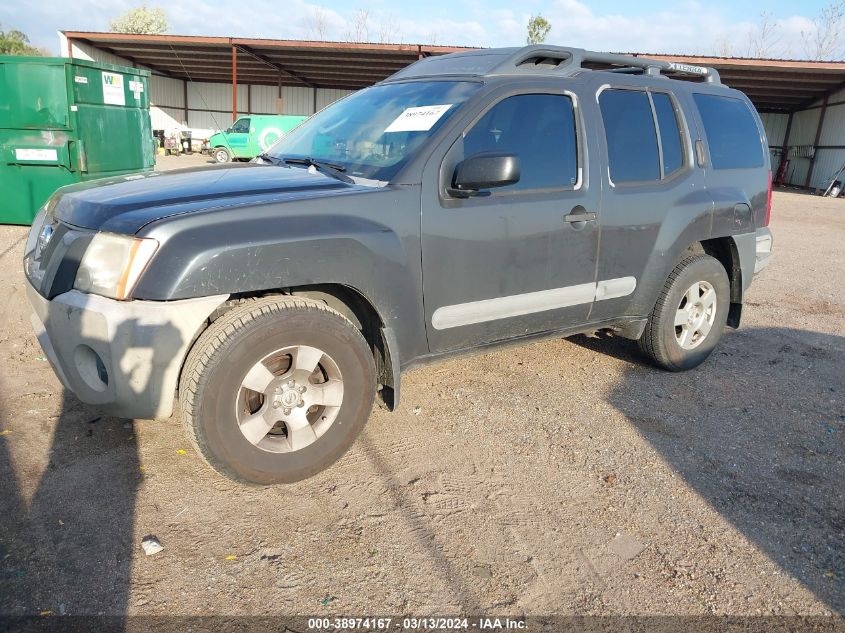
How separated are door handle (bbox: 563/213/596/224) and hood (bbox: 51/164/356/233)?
1217 mm

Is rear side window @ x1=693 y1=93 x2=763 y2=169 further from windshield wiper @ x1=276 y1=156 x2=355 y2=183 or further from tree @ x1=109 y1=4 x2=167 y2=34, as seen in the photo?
tree @ x1=109 y1=4 x2=167 y2=34

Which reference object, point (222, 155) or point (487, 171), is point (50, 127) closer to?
point (487, 171)

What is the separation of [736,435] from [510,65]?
8.12ft

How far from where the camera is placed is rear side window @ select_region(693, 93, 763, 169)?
4.36 meters

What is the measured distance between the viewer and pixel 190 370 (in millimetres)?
2600

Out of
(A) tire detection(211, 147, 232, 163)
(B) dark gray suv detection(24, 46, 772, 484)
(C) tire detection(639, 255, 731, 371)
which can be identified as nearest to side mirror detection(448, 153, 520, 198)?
(B) dark gray suv detection(24, 46, 772, 484)

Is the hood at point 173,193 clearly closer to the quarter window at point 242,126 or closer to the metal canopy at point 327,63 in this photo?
the metal canopy at point 327,63

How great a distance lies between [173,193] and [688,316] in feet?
11.2

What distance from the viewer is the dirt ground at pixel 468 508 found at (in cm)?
228

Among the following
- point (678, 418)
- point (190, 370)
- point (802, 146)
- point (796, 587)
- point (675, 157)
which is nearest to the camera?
point (796, 587)

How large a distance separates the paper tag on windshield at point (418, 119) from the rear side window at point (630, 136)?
108 cm

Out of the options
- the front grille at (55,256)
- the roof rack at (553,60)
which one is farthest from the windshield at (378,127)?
the front grille at (55,256)

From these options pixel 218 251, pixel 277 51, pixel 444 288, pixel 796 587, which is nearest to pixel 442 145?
pixel 444 288

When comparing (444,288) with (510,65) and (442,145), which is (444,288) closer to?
(442,145)
